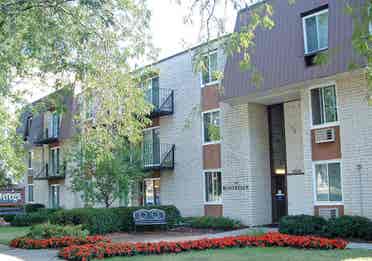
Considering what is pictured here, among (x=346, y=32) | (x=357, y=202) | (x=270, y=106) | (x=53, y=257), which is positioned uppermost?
(x=346, y=32)

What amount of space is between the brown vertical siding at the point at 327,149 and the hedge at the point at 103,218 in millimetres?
7179

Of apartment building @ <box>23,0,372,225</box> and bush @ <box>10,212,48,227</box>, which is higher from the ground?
apartment building @ <box>23,0,372,225</box>

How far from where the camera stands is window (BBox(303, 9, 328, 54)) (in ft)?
63.2

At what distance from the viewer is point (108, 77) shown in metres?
10.7

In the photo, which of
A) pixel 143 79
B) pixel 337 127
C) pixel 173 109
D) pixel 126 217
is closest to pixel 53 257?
pixel 143 79

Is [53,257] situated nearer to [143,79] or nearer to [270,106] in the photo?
[143,79]

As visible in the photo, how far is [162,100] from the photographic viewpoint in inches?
1098

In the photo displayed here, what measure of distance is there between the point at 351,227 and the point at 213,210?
28.1 ft

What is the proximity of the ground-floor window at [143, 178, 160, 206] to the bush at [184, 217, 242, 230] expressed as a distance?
5460mm

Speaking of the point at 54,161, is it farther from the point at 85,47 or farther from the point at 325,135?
the point at 85,47

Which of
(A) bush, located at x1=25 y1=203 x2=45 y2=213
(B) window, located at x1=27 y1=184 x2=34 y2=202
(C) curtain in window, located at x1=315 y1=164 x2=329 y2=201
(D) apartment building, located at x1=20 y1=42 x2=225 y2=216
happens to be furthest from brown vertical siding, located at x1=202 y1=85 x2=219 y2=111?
(B) window, located at x1=27 y1=184 x2=34 y2=202

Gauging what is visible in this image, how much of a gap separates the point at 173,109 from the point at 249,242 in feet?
44.3

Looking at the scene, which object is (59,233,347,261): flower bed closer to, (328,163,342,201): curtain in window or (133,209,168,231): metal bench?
(328,163,342,201): curtain in window

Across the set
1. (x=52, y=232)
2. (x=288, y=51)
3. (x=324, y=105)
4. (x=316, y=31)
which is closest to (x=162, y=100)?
(x=288, y=51)
